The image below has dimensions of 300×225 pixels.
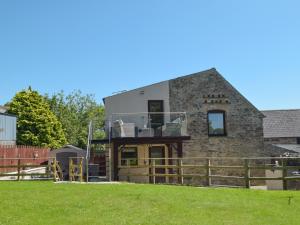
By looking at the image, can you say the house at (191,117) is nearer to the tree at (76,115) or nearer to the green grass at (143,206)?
the green grass at (143,206)

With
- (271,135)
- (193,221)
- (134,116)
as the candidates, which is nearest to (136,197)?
(193,221)

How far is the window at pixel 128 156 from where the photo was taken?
2408 centimetres

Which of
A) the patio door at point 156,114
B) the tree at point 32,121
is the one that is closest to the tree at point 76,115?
the tree at point 32,121

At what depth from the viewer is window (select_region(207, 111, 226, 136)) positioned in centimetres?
2561

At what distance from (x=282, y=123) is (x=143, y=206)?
24888 millimetres

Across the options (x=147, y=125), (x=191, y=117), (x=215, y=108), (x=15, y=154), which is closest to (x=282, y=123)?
(x=215, y=108)

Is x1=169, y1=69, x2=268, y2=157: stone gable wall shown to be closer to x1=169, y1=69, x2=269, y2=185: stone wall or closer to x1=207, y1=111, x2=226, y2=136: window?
x1=169, y1=69, x2=269, y2=185: stone wall

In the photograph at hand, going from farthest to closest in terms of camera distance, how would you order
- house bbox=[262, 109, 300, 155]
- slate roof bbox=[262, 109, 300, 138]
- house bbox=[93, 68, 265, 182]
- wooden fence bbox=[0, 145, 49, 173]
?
slate roof bbox=[262, 109, 300, 138] → house bbox=[262, 109, 300, 155] → wooden fence bbox=[0, 145, 49, 173] → house bbox=[93, 68, 265, 182]

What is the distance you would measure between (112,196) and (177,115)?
12.6 metres

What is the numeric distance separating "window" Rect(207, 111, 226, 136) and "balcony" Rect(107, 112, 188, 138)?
6.15 ft

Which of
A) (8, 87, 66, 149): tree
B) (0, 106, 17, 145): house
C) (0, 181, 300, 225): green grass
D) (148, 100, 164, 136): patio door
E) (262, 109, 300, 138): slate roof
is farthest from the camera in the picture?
(8, 87, 66, 149): tree

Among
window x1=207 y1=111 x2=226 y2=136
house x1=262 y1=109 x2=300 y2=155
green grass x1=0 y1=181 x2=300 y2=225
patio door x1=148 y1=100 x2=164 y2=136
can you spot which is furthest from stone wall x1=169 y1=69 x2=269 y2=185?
green grass x1=0 y1=181 x2=300 y2=225

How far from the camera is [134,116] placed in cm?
2430

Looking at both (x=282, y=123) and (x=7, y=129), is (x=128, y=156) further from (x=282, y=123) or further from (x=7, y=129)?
(x=282, y=123)
